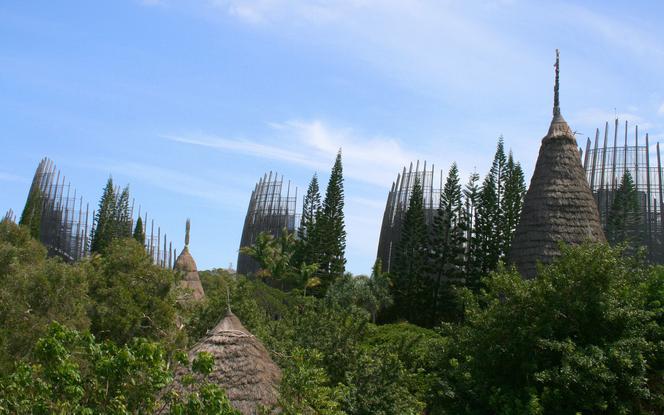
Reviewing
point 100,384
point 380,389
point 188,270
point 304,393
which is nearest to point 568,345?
point 380,389

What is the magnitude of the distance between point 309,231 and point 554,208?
26.1 m

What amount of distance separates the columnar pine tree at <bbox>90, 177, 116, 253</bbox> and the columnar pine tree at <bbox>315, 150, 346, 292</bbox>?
12790 millimetres

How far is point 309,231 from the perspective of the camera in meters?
41.0

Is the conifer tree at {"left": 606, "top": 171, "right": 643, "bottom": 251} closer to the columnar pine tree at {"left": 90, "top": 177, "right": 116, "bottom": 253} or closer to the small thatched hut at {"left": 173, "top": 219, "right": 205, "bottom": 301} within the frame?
the small thatched hut at {"left": 173, "top": 219, "right": 205, "bottom": 301}

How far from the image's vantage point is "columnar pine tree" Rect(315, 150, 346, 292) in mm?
39594

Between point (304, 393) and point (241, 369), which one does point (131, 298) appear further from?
point (304, 393)

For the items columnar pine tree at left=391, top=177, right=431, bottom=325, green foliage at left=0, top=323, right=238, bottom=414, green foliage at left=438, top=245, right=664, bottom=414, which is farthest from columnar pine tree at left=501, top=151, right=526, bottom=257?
green foliage at left=0, top=323, right=238, bottom=414

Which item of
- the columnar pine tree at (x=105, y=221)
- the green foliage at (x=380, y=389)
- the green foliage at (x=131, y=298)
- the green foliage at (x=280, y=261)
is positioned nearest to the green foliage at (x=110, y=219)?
the columnar pine tree at (x=105, y=221)

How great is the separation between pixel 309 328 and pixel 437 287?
875 inches

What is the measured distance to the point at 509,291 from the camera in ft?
37.9

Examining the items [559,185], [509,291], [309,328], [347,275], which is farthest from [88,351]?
[347,275]

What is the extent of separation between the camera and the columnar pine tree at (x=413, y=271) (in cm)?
3750

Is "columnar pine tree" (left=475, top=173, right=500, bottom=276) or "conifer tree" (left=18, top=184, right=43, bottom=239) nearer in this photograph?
"columnar pine tree" (left=475, top=173, right=500, bottom=276)

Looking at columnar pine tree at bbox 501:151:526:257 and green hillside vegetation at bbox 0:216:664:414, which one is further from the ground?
columnar pine tree at bbox 501:151:526:257
